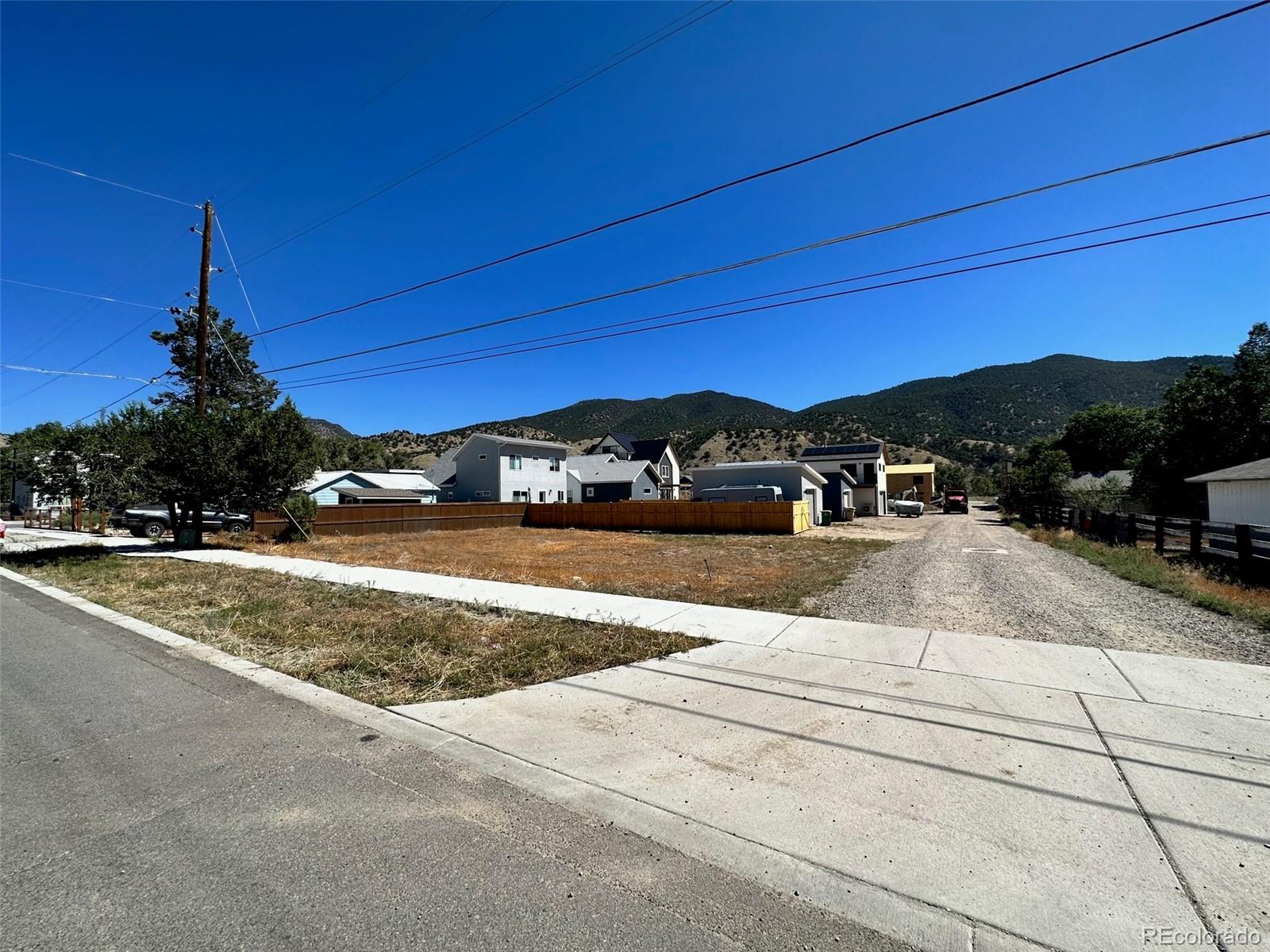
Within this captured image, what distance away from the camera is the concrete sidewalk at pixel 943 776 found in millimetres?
2613

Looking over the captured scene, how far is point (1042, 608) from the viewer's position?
9.55 metres

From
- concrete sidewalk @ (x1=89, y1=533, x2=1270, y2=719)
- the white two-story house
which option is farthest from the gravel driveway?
the white two-story house

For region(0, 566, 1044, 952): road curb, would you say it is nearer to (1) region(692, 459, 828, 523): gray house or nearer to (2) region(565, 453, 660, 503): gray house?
(1) region(692, 459, 828, 523): gray house

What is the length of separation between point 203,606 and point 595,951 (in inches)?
406

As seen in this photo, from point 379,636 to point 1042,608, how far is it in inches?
411

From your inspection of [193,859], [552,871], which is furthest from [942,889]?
[193,859]

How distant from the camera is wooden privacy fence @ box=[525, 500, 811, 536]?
32.2m

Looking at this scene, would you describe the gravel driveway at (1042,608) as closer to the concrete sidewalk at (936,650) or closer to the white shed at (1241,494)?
the concrete sidewalk at (936,650)

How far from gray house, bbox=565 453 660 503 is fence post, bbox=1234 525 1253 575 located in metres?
38.3

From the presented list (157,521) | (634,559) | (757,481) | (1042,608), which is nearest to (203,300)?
(157,521)

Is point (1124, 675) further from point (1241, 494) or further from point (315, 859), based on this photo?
point (1241, 494)

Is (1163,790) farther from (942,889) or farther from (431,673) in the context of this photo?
(431,673)

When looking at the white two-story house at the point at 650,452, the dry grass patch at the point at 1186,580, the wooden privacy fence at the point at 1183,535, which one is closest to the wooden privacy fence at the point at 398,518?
the white two-story house at the point at 650,452

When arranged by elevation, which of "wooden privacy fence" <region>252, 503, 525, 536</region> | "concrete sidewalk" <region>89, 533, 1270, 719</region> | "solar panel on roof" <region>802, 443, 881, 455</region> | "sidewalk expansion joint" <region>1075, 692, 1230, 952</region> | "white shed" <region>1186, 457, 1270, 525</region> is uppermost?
"solar panel on roof" <region>802, 443, 881, 455</region>
